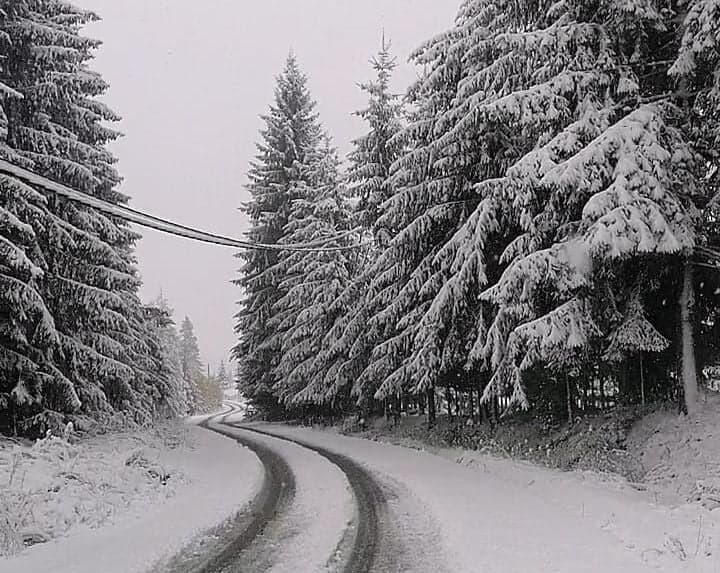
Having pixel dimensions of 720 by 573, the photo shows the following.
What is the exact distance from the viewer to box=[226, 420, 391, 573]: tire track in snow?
6816 mm

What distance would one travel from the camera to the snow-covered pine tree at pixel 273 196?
1254 inches

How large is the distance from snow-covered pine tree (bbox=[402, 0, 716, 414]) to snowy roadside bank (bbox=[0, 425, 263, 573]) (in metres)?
6.39

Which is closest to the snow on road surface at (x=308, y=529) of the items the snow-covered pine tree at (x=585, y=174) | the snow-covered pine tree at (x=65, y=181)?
the snow-covered pine tree at (x=585, y=174)

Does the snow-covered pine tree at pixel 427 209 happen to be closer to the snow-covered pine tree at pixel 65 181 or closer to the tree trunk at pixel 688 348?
the tree trunk at pixel 688 348

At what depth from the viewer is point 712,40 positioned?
970 cm

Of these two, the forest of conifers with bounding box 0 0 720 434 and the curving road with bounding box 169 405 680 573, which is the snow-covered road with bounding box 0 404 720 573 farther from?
the forest of conifers with bounding box 0 0 720 434

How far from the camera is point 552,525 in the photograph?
820cm

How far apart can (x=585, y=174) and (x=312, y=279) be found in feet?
59.2

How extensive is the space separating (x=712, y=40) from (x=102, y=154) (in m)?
15.3

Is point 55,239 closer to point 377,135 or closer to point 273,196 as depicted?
point 377,135

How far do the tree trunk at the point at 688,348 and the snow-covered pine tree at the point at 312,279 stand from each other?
15976 millimetres

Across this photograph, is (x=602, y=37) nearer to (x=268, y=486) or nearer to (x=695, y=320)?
(x=695, y=320)

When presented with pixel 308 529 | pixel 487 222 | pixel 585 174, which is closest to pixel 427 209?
pixel 487 222

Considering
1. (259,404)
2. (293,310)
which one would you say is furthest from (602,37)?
(259,404)
